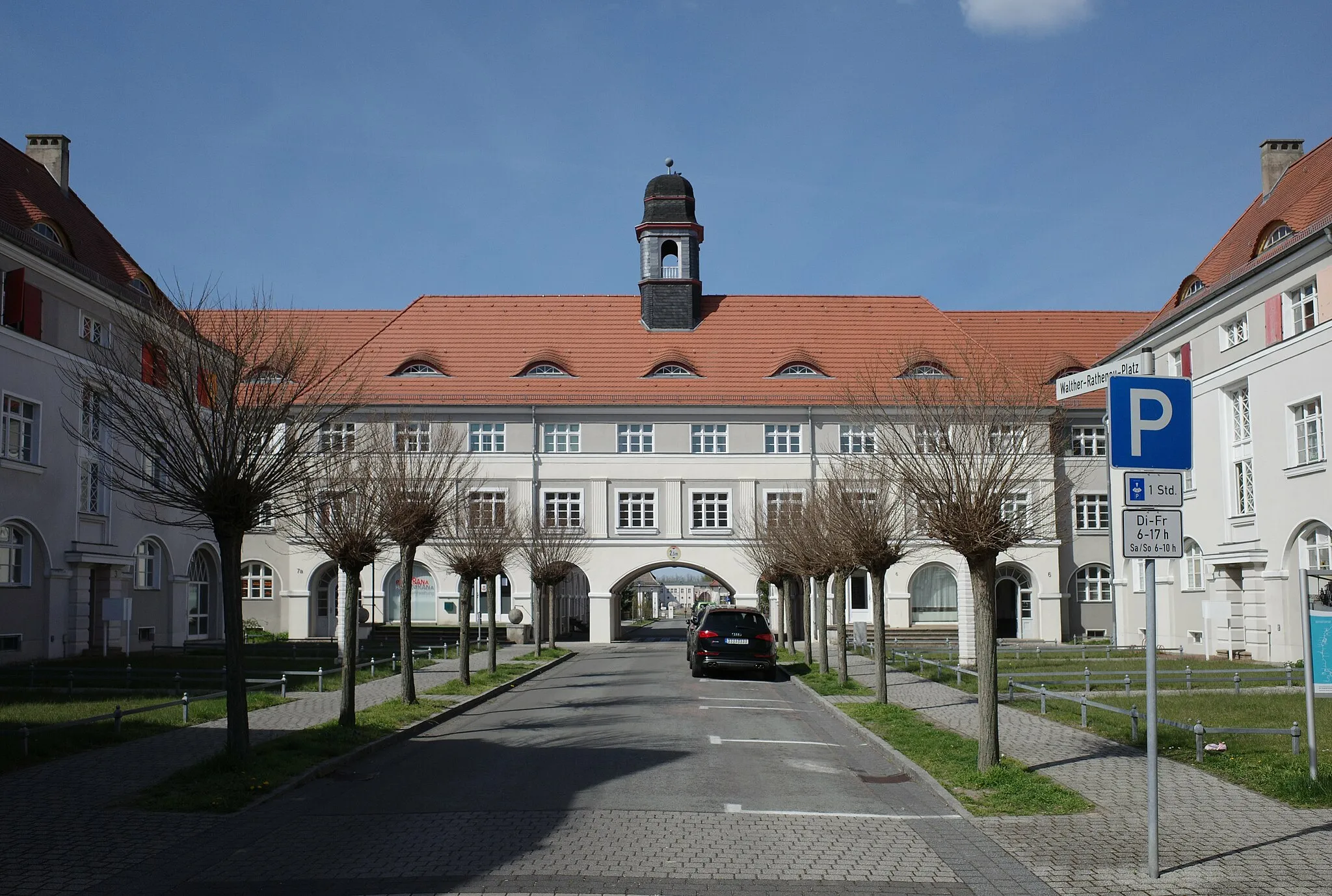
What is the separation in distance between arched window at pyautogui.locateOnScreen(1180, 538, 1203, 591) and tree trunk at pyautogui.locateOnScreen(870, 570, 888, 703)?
57.1ft

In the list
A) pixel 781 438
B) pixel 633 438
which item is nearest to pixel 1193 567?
pixel 781 438

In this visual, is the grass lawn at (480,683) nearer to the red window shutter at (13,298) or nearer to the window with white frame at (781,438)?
the red window shutter at (13,298)

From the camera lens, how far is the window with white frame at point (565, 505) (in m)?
50.4

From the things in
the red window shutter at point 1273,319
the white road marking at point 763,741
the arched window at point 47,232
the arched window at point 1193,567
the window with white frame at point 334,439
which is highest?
the arched window at point 47,232

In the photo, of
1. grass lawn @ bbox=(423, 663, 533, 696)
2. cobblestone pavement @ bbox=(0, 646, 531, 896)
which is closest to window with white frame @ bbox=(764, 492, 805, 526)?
grass lawn @ bbox=(423, 663, 533, 696)

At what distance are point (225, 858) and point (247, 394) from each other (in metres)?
5.94

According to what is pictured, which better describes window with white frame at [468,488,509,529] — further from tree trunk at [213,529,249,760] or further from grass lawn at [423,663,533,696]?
tree trunk at [213,529,249,760]

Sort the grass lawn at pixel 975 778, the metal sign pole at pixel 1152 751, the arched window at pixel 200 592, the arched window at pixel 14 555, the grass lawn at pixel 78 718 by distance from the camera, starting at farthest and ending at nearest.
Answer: the arched window at pixel 200 592 → the arched window at pixel 14 555 → the grass lawn at pixel 78 718 → the grass lawn at pixel 975 778 → the metal sign pole at pixel 1152 751

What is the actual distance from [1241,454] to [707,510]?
872 inches

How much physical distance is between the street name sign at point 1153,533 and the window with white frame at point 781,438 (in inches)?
1671

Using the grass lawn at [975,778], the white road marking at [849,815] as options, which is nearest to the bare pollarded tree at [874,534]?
the grass lawn at [975,778]

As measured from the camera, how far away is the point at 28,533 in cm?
3170

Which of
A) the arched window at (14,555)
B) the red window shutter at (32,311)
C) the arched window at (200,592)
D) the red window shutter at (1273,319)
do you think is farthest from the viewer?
the arched window at (200,592)

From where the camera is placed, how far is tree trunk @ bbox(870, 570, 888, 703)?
20969mm
